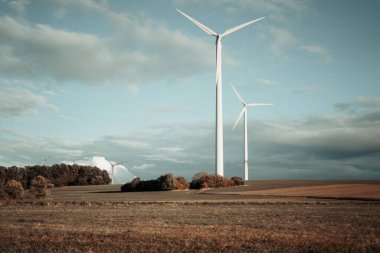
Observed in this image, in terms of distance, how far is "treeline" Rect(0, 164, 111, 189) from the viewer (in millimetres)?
151500

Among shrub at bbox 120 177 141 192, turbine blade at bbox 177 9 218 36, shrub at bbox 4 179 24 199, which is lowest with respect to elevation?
Answer: shrub at bbox 4 179 24 199

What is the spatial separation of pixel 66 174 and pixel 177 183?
70253 mm

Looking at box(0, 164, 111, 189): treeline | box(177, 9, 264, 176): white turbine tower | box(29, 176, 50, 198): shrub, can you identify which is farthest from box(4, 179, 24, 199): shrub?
box(0, 164, 111, 189): treeline

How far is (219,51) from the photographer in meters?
89.1

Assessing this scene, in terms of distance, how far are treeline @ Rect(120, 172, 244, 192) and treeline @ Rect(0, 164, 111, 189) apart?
55868 mm

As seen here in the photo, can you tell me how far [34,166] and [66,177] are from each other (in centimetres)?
1109

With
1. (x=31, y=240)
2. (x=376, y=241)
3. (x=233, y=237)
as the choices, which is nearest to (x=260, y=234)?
(x=233, y=237)

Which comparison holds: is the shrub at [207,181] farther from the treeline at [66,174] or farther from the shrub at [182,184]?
the treeline at [66,174]

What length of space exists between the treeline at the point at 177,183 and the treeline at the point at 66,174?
5587 cm

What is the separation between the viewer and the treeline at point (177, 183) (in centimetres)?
9856

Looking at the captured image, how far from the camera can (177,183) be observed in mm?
99938

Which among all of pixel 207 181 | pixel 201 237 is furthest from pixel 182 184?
pixel 201 237

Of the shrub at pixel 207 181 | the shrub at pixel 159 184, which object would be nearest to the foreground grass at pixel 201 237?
the shrub at pixel 207 181

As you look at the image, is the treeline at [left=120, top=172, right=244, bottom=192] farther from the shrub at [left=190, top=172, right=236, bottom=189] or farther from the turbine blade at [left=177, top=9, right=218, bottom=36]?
the turbine blade at [left=177, top=9, right=218, bottom=36]
